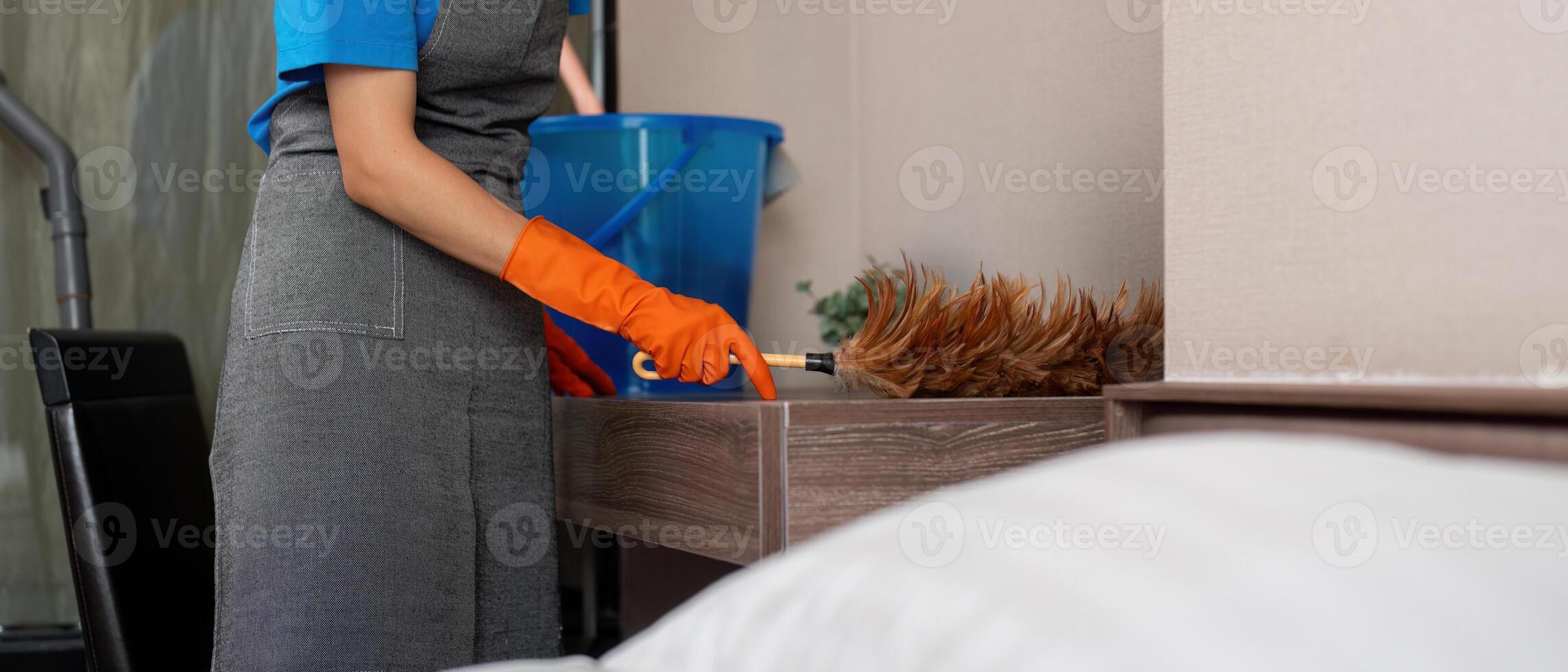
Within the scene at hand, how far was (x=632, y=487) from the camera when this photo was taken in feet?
3.46

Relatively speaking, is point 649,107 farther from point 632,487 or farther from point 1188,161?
point 1188,161

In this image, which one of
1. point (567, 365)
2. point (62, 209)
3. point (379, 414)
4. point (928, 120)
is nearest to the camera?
point (379, 414)

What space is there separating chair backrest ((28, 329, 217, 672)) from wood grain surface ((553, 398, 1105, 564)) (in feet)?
2.09

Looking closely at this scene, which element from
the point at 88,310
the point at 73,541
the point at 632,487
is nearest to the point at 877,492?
the point at 632,487

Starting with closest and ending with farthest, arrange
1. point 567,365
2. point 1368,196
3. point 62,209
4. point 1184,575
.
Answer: point 1184,575 → point 1368,196 → point 567,365 → point 62,209

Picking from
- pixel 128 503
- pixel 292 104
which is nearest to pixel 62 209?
pixel 128 503

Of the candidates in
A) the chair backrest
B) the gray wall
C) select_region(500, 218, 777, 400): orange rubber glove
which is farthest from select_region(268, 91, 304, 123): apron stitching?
the gray wall

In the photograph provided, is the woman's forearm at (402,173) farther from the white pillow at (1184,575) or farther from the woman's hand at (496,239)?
the white pillow at (1184,575)

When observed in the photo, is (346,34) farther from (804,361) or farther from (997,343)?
(997,343)

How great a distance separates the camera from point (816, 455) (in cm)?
81

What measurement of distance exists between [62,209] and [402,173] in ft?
3.82

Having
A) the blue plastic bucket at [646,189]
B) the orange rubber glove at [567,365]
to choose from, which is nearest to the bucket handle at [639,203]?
the blue plastic bucket at [646,189]

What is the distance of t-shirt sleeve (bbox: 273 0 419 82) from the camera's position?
874 millimetres

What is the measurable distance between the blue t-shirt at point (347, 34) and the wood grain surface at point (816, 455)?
0.37 metres
